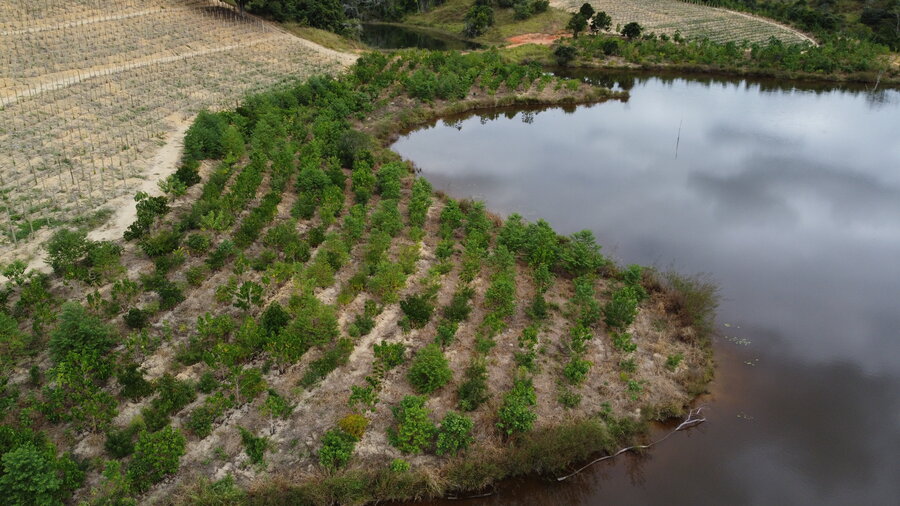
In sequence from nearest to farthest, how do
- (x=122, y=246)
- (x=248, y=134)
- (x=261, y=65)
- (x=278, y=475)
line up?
1. (x=278, y=475)
2. (x=122, y=246)
3. (x=248, y=134)
4. (x=261, y=65)

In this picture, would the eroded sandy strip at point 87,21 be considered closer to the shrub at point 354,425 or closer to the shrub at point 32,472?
the shrub at point 32,472

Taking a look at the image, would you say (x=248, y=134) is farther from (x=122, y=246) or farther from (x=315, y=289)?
(x=315, y=289)

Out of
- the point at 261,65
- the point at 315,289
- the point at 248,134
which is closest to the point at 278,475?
the point at 315,289

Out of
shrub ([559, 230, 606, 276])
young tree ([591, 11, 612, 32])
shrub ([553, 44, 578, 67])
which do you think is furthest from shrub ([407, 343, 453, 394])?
young tree ([591, 11, 612, 32])

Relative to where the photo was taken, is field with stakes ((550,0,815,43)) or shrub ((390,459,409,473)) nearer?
shrub ((390,459,409,473))

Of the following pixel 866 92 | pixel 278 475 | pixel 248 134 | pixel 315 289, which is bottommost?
pixel 278 475

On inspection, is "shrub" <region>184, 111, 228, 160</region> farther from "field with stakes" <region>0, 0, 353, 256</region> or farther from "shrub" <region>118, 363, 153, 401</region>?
"shrub" <region>118, 363, 153, 401</region>

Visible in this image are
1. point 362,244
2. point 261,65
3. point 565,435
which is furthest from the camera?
point 261,65
